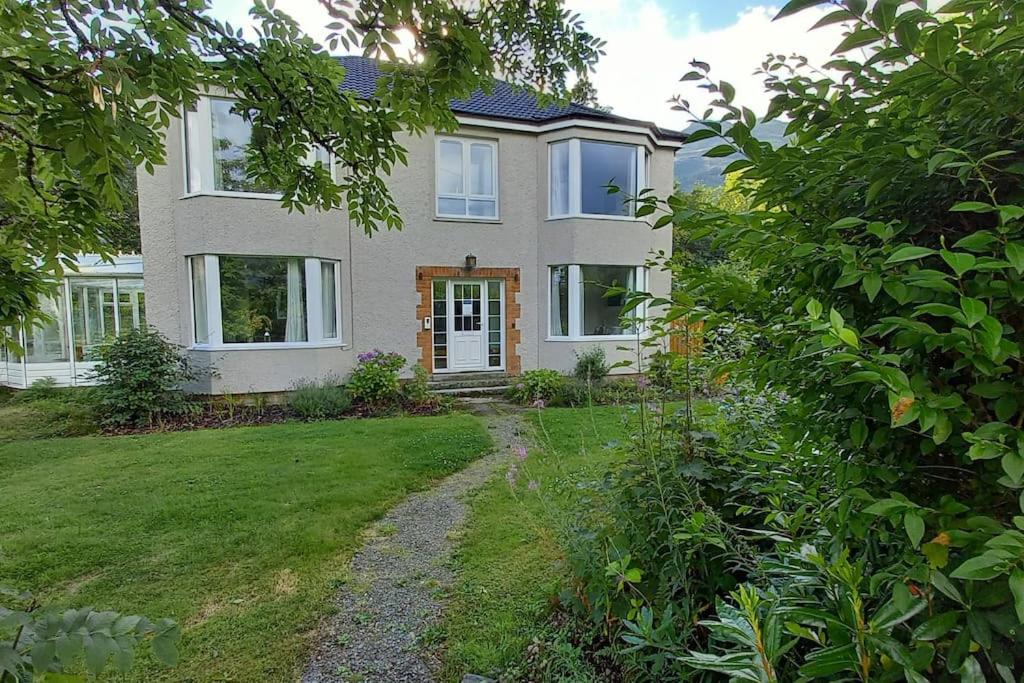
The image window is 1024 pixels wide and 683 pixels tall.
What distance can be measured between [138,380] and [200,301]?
206 centimetres

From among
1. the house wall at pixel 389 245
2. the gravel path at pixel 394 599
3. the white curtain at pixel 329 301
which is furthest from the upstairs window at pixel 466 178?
the gravel path at pixel 394 599

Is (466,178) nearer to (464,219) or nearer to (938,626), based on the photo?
(464,219)

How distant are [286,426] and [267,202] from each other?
4.53m

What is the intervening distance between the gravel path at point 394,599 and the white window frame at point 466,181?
8.14 metres

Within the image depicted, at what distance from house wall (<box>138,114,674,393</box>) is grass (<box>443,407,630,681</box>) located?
611cm

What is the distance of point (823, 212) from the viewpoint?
1.32 meters

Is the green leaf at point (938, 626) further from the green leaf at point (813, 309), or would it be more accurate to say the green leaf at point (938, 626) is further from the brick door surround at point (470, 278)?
the brick door surround at point (470, 278)

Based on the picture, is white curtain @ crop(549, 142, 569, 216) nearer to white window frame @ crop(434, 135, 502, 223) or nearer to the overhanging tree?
white window frame @ crop(434, 135, 502, 223)

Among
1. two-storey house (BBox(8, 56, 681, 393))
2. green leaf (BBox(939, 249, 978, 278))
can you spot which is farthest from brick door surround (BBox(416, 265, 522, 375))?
green leaf (BBox(939, 249, 978, 278))

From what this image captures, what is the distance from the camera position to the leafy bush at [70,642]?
39.8 inches

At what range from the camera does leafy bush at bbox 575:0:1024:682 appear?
3.06ft

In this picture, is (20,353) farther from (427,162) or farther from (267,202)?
(427,162)

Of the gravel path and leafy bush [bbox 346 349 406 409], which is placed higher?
leafy bush [bbox 346 349 406 409]

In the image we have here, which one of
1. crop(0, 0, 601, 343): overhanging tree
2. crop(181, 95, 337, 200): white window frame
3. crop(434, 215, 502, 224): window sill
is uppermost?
crop(181, 95, 337, 200): white window frame
